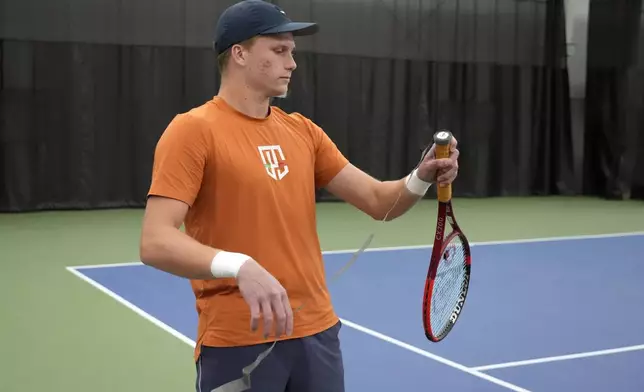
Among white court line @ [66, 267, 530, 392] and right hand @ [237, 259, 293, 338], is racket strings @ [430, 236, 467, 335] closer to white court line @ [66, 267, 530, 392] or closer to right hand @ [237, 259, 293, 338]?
right hand @ [237, 259, 293, 338]

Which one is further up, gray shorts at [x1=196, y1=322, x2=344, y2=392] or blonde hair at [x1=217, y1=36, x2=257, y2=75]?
blonde hair at [x1=217, y1=36, x2=257, y2=75]

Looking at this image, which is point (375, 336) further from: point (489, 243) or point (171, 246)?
point (489, 243)

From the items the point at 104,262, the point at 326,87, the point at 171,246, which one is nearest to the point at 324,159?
the point at 171,246

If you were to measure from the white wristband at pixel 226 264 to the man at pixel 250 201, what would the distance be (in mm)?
160

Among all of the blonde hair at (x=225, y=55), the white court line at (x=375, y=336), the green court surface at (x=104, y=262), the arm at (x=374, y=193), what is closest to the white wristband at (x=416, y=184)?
the arm at (x=374, y=193)

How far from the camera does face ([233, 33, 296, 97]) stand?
1.90 m

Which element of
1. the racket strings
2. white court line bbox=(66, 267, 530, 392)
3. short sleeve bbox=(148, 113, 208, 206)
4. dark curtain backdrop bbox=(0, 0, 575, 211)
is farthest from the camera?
dark curtain backdrop bbox=(0, 0, 575, 211)

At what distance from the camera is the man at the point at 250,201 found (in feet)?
5.98

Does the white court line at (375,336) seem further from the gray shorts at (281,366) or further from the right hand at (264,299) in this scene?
the right hand at (264,299)

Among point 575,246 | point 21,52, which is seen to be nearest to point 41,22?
point 21,52

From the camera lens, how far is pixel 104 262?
6727 millimetres

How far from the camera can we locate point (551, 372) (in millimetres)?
3996

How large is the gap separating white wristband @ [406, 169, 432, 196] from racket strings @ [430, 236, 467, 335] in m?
0.23

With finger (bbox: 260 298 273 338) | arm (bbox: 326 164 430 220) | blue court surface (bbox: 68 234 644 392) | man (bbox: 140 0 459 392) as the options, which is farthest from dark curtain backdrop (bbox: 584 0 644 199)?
finger (bbox: 260 298 273 338)
